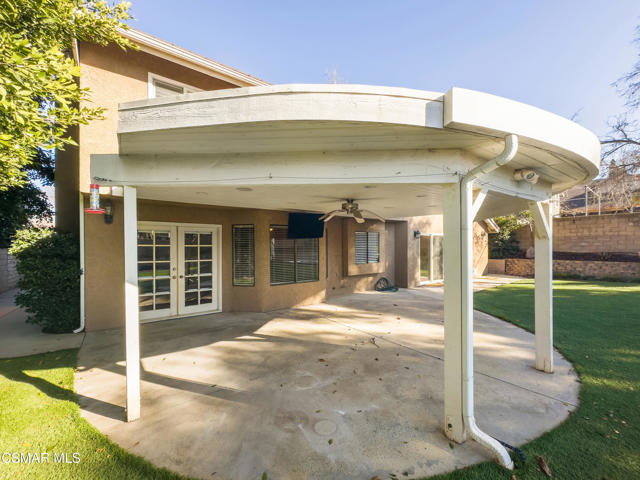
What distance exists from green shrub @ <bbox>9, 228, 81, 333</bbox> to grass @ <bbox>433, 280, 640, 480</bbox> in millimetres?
6615

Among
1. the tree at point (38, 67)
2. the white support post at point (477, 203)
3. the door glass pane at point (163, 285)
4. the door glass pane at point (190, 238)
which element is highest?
the tree at point (38, 67)

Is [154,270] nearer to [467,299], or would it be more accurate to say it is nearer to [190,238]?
[190,238]

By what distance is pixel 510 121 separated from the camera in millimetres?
1990

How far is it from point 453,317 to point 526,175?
1.70m

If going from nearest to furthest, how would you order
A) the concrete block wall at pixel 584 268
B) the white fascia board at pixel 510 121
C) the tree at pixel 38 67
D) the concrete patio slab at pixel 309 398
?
the white fascia board at pixel 510 121 → the concrete patio slab at pixel 309 398 → the tree at pixel 38 67 → the concrete block wall at pixel 584 268

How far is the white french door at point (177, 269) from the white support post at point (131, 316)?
145 inches

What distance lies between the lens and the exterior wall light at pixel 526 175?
276cm

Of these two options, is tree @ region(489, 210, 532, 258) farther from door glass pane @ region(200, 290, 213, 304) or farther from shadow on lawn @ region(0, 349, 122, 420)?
shadow on lawn @ region(0, 349, 122, 420)

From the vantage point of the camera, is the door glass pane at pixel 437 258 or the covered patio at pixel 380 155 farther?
the door glass pane at pixel 437 258

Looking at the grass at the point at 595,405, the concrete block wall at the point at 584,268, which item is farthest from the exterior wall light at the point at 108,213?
the concrete block wall at the point at 584,268

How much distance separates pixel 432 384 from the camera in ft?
10.8

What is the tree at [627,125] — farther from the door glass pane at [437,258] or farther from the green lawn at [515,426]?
the green lawn at [515,426]

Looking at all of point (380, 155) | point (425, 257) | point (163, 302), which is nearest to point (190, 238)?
point (163, 302)

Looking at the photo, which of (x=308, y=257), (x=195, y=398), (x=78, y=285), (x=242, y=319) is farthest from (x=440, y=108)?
(x=78, y=285)
